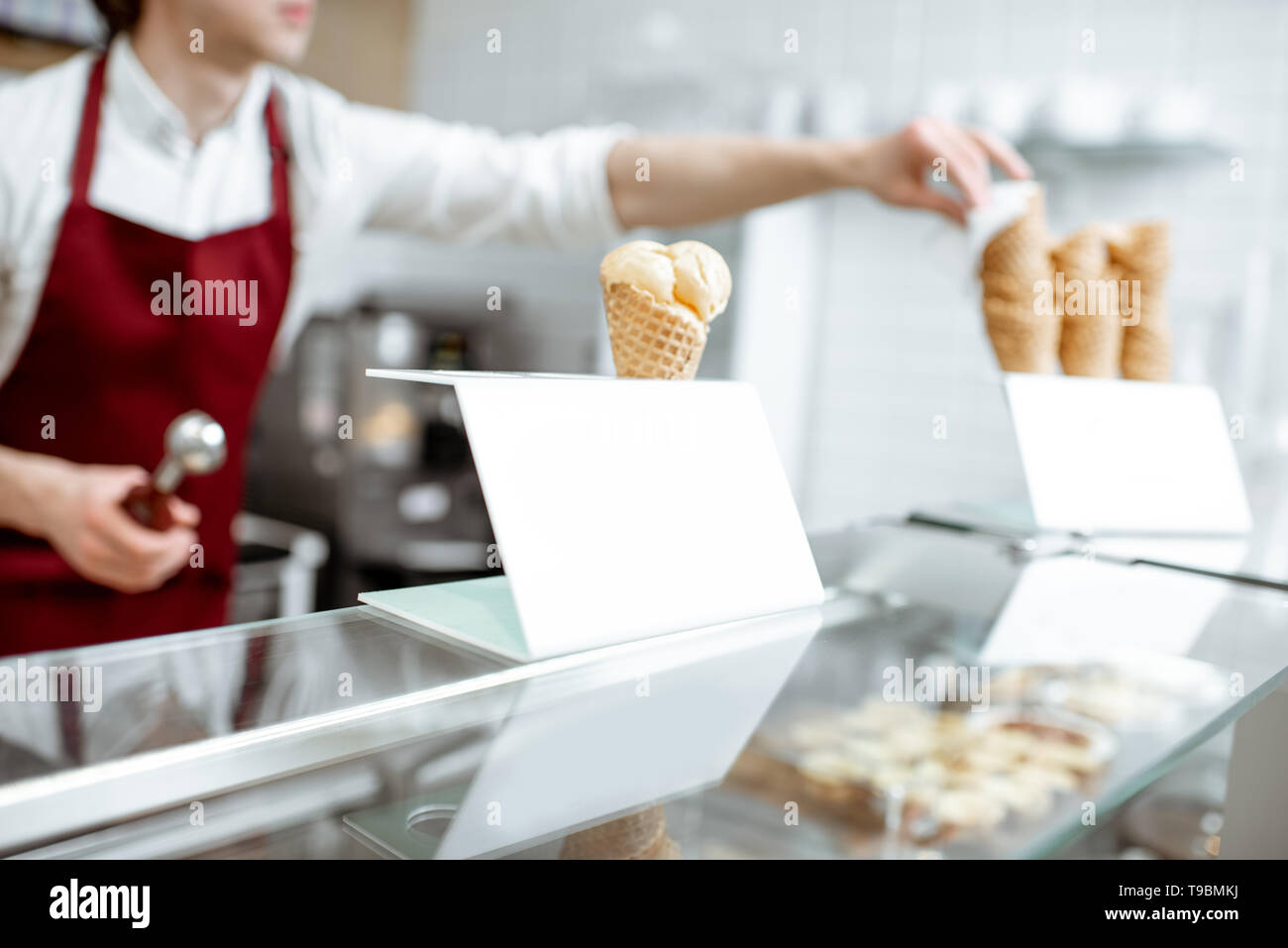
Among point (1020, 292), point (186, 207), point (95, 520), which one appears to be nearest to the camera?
point (95, 520)

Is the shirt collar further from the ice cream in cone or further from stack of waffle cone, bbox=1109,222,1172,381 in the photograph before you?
stack of waffle cone, bbox=1109,222,1172,381

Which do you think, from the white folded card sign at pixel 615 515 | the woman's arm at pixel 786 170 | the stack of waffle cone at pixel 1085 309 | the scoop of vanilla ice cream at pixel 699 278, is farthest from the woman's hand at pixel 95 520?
the stack of waffle cone at pixel 1085 309

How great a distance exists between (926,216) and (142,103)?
1951mm

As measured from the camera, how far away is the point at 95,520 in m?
0.93

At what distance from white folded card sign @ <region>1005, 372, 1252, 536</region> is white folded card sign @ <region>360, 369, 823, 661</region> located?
0.40 meters

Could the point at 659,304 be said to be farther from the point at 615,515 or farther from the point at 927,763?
the point at 927,763

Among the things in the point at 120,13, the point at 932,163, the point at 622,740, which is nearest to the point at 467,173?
the point at 120,13

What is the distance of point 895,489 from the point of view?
275 cm

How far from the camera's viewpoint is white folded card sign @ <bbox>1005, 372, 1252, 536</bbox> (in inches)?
37.9

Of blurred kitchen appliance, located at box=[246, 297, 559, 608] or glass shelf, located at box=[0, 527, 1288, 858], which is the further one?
blurred kitchen appliance, located at box=[246, 297, 559, 608]

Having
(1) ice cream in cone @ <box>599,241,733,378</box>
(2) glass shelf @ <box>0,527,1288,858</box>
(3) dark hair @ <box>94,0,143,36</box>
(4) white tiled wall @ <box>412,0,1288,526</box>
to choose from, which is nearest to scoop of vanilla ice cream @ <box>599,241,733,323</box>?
(1) ice cream in cone @ <box>599,241,733,378</box>

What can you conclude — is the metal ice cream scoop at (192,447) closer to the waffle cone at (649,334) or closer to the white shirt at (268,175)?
the waffle cone at (649,334)

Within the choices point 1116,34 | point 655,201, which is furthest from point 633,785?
point 1116,34

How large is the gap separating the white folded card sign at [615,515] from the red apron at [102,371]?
31.8 inches
